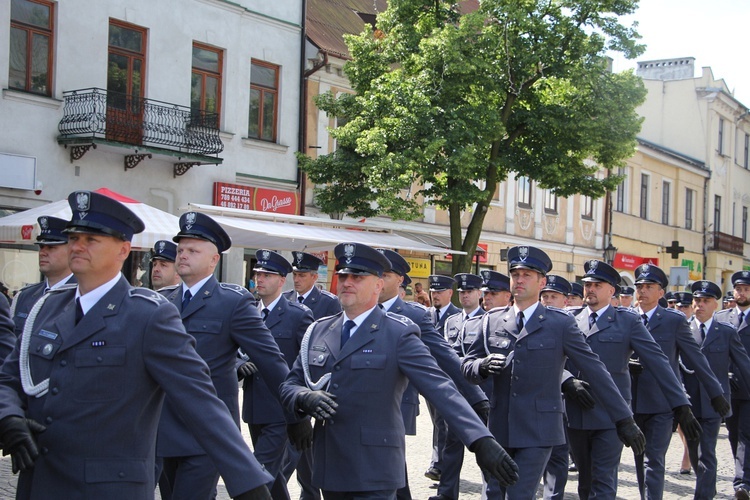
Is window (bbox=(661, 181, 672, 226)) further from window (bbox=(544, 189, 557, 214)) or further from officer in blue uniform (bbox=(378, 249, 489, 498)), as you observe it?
officer in blue uniform (bbox=(378, 249, 489, 498))

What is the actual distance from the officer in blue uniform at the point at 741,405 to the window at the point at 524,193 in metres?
23.1

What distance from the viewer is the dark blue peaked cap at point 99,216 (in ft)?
13.4

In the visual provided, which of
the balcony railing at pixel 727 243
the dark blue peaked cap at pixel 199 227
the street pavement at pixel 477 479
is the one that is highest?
the balcony railing at pixel 727 243

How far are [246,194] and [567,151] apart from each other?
7379 mm

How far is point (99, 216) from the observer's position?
13.4ft

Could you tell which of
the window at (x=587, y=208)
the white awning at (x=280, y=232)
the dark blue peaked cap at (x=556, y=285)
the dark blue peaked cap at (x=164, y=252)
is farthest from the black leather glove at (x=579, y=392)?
the window at (x=587, y=208)

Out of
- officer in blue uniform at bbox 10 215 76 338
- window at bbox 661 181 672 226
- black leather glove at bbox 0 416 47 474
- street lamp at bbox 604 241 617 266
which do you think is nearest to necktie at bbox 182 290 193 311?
officer in blue uniform at bbox 10 215 76 338

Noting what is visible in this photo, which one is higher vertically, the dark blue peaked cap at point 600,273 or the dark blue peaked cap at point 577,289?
the dark blue peaked cap at point 600,273

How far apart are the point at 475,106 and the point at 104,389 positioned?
716 inches

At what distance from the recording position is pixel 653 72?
55.2m

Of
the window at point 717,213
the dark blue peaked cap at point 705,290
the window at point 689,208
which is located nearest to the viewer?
the dark blue peaked cap at point 705,290

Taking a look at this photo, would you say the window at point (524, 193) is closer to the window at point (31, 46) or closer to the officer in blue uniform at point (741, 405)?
the window at point (31, 46)

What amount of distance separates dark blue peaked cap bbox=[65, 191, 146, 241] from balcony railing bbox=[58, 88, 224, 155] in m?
15.7

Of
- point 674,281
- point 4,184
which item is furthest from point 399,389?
point 674,281
